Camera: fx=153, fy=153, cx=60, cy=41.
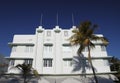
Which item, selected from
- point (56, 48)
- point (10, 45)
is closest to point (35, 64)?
point (56, 48)

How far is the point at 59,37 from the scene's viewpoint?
3550 centimetres

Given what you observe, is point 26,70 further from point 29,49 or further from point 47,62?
point 29,49

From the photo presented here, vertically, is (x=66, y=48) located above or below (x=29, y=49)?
above

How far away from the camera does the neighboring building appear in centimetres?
3170

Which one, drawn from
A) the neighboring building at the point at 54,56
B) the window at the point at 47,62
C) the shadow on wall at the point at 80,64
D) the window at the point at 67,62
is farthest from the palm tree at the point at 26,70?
the shadow on wall at the point at 80,64

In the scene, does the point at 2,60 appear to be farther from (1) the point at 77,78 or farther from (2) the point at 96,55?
(2) the point at 96,55

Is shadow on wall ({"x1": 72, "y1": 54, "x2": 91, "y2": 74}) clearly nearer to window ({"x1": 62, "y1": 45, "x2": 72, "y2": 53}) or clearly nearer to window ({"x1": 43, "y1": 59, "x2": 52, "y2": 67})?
window ({"x1": 62, "y1": 45, "x2": 72, "y2": 53})

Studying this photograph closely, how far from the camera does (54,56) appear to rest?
110 ft

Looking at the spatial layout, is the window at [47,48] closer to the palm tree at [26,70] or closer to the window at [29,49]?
the window at [29,49]

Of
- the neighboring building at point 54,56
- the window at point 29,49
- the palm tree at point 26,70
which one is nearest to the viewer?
the palm tree at point 26,70

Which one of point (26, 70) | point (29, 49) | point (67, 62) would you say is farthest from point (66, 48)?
point (26, 70)

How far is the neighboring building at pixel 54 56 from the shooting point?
3170 cm

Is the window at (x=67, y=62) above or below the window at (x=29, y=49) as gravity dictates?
below

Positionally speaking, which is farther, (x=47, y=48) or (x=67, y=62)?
(x=47, y=48)
